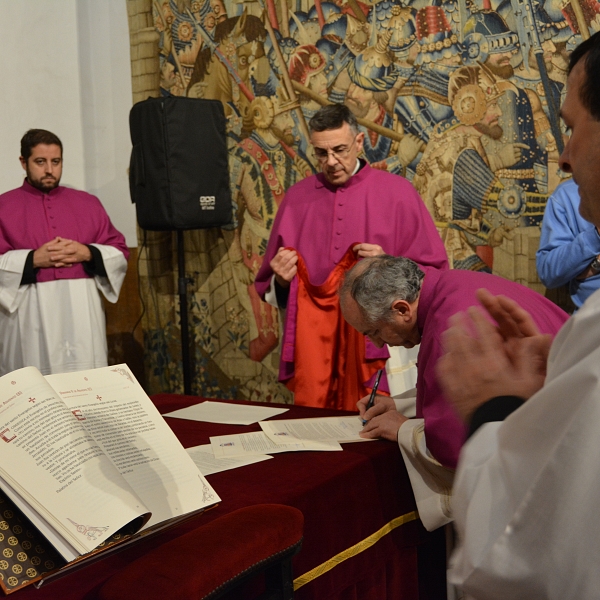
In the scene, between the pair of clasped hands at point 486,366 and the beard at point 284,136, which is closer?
the pair of clasped hands at point 486,366

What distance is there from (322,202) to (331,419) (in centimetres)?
196

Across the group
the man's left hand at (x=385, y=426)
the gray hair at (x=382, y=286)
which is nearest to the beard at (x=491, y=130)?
the gray hair at (x=382, y=286)

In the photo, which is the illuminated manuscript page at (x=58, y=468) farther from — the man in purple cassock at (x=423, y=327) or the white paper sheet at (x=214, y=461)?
the man in purple cassock at (x=423, y=327)

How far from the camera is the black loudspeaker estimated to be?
5629 millimetres

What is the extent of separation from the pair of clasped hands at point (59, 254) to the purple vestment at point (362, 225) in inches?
55.2

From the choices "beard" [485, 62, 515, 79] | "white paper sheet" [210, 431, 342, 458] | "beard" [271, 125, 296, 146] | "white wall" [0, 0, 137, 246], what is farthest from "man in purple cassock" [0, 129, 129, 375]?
"white paper sheet" [210, 431, 342, 458]

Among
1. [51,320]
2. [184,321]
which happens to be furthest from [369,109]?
[51,320]

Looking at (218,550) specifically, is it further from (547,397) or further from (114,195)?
(114,195)

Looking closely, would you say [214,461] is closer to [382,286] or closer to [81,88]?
[382,286]

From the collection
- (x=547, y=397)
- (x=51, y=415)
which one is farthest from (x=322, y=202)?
(x=547, y=397)

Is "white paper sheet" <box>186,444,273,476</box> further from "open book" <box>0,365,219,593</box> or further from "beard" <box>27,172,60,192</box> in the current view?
"beard" <box>27,172,60,192</box>

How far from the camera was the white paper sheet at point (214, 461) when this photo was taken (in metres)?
2.39

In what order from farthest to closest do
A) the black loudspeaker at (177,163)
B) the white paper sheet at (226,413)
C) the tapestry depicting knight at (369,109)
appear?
the black loudspeaker at (177,163)
the tapestry depicting knight at (369,109)
the white paper sheet at (226,413)

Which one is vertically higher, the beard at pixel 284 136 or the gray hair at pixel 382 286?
the beard at pixel 284 136
